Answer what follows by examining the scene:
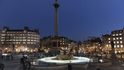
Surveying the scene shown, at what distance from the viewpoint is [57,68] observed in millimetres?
29594

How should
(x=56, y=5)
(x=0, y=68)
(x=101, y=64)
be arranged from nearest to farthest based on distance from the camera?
(x=0, y=68), (x=101, y=64), (x=56, y=5)

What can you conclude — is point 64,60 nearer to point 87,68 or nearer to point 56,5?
point 87,68

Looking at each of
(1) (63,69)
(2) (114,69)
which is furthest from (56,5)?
(1) (63,69)

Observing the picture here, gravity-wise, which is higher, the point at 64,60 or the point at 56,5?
the point at 56,5

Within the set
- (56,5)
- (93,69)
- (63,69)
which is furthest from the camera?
(56,5)

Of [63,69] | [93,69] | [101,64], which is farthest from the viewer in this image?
[101,64]

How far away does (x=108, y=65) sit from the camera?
127ft

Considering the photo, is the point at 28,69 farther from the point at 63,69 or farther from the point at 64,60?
the point at 64,60

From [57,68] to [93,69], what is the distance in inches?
217

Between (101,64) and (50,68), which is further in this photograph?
(101,64)

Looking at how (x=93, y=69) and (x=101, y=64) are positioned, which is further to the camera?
(x=101, y=64)

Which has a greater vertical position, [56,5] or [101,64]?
[56,5]

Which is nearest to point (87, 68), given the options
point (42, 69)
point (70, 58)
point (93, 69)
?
point (93, 69)

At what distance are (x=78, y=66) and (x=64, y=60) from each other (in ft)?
31.9
